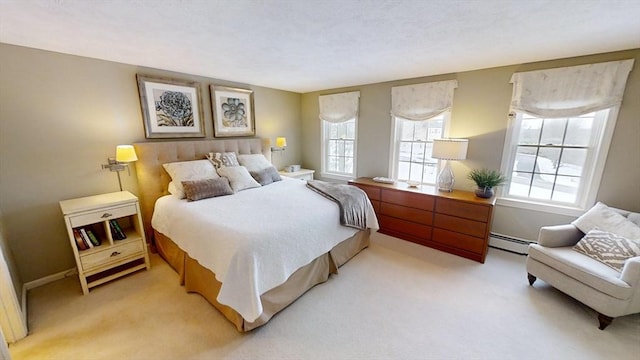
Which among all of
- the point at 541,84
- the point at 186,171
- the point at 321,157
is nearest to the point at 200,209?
the point at 186,171

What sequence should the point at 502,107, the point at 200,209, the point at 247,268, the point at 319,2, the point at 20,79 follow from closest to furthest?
the point at 319,2, the point at 247,268, the point at 20,79, the point at 200,209, the point at 502,107

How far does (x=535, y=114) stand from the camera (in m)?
2.63

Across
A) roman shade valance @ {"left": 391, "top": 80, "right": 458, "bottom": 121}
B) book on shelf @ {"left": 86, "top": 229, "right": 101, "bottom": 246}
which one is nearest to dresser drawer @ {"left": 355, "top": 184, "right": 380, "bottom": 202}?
roman shade valance @ {"left": 391, "top": 80, "right": 458, "bottom": 121}

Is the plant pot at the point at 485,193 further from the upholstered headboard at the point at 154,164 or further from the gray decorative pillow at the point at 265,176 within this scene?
the upholstered headboard at the point at 154,164

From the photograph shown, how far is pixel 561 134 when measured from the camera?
2645 mm

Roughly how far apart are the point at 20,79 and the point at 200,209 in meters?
1.94

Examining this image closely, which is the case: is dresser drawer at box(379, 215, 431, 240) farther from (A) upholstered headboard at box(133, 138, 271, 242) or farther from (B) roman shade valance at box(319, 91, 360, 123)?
(A) upholstered headboard at box(133, 138, 271, 242)

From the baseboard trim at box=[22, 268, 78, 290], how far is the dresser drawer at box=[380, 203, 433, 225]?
3.72 metres

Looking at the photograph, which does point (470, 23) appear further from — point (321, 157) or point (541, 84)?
point (321, 157)

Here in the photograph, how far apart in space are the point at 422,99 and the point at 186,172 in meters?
3.27

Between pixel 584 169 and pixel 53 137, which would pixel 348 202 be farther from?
pixel 53 137

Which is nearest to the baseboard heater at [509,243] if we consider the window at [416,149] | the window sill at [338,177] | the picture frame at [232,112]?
the window at [416,149]

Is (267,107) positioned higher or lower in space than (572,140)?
higher

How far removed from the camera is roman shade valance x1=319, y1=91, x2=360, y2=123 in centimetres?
403
